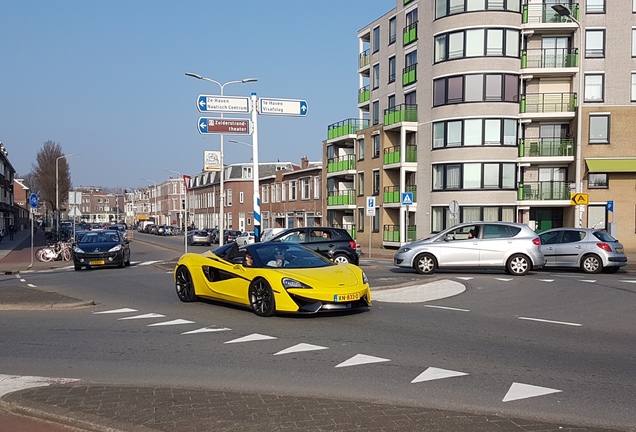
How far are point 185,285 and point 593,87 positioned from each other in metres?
35.4

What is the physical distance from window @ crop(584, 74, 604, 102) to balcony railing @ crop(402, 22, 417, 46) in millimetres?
12184

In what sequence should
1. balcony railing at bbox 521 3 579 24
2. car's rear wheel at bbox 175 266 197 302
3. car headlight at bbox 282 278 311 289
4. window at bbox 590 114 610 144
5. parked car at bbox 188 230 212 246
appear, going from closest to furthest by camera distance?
1. car headlight at bbox 282 278 311 289
2. car's rear wheel at bbox 175 266 197 302
3. window at bbox 590 114 610 144
4. balcony railing at bbox 521 3 579 24
5. parked car at bbox 188 230 212 246

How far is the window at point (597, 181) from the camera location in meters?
39.9

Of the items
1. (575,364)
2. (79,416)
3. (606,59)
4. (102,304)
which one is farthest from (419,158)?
(79,416)

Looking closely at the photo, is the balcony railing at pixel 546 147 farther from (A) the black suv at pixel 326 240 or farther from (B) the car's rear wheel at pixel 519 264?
(B) the car's rear wheel at pixel 519 264

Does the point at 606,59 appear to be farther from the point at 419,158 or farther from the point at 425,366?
the point at 425,366

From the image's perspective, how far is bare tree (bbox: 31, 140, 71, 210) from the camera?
3216 inches

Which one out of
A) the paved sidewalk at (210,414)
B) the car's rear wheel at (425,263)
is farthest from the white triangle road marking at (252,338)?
the car's rear wheel at (425,263)

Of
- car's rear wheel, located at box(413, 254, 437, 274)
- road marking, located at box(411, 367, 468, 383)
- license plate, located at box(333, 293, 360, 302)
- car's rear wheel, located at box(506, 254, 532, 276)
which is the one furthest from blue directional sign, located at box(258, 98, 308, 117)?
road marking, located at box(411, 367, 468, 383)

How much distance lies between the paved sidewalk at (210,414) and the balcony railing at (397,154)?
40.7 m

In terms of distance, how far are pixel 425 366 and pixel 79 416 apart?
391cm

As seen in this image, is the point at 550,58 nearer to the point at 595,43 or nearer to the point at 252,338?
the point at 595,43

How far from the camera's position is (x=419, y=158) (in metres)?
45.1

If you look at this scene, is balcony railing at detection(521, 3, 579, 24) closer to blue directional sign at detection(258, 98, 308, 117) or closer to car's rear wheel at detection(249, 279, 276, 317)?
blue directional sign at detection(258, 98, 308, 117)
